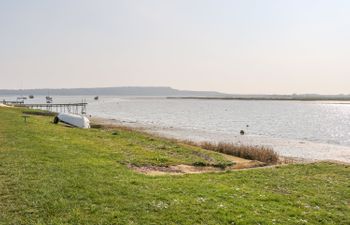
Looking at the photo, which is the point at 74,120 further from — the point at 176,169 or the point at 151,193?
the point at 151,193

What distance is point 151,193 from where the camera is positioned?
1272cm

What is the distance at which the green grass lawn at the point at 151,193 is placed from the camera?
10375mm

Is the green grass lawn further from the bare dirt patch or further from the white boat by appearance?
the white boat

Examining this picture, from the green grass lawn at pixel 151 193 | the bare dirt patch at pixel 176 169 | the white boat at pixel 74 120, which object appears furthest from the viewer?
the white boat at pixel 74 120

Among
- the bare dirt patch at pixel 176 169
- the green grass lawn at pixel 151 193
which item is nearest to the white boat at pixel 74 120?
the green grass lawn at pixel 151 193

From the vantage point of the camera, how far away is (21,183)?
13.1 meters

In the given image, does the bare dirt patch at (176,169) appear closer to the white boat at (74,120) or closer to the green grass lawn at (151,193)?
the green grass lawn at (151,193)

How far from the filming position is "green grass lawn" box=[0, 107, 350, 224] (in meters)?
10.4

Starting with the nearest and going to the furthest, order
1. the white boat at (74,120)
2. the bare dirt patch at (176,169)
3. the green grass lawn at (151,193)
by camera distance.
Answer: the green grass lawn at (151,193)
the bare dirt patch at (176,169)
the white boat at (74,120)

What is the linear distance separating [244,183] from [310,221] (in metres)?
4.99

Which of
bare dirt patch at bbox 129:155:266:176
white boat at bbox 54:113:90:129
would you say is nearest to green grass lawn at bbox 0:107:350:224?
bare dirt patch at bbox 129:155:266:176

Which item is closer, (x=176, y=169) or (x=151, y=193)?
(x=151, y=193)

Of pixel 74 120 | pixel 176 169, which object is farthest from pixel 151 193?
pixel 74 120

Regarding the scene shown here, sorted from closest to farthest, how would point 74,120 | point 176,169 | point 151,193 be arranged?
1. point 151,193
2. point 176,169
3. point 74,120
